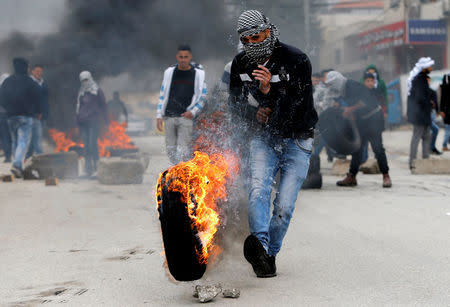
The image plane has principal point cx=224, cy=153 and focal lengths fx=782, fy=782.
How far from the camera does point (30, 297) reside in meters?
4.43

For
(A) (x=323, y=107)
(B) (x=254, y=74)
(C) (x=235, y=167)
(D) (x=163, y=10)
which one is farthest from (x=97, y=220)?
(D) (x=163, y=10)

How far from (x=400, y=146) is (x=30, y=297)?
58.3 ft

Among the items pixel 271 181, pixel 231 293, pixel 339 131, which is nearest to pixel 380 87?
pixel 339 131

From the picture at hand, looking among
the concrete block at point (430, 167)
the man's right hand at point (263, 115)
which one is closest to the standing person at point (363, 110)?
the concrete block at point (430, 167)

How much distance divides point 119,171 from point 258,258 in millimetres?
7074

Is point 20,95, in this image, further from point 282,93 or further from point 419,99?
point 282,93

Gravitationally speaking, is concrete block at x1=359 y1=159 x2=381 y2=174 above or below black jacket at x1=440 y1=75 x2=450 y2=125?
below

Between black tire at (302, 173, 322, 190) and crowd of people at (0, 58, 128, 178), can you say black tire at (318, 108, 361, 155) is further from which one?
crowd of people at (0, 58, 128, 178)

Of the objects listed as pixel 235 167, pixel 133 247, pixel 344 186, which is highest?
pixel 235 167

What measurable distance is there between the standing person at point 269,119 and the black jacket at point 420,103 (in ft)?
27.5

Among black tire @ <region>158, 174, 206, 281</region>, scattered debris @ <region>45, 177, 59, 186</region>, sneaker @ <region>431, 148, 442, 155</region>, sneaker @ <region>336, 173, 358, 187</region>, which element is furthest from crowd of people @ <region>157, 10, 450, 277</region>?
sneaker @ <region>431, 148, 442, 155</region>

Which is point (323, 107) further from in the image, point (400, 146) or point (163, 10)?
point (163, 10)

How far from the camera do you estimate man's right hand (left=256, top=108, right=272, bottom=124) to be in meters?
4.68

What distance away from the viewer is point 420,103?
12828 millimetres
